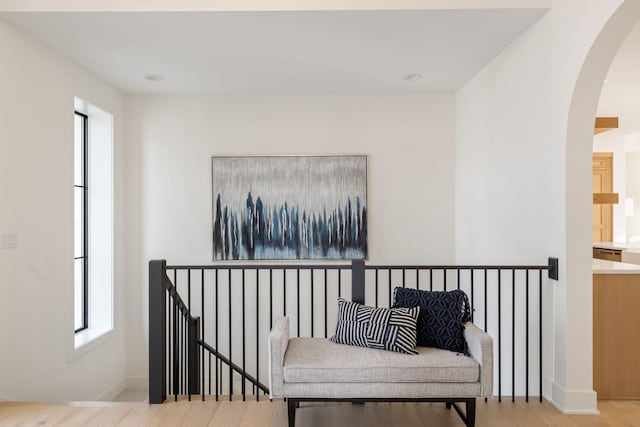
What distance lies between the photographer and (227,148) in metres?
5.04

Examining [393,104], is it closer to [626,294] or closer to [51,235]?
[626,294]

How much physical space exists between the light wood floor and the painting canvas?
6.98 feet

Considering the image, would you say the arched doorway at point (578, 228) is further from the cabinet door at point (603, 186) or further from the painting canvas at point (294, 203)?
the cabinet door at point (603, 186)

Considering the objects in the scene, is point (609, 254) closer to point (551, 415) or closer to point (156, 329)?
point (551, 415)

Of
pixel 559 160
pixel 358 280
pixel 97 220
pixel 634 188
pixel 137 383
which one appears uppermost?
pixel 634 188

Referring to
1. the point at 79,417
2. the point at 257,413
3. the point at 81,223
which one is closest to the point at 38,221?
the point at 81,223

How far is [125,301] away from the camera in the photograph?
501 cm

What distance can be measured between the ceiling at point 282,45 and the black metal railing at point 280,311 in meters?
1.59

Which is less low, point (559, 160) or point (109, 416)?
point (559, 160)

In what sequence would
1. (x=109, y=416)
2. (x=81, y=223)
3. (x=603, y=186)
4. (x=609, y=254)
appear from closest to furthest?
1. (x=109, y=416)
2. (x=81, y=223)
3. (x=609, y=254)
4. (x=603, y=186)

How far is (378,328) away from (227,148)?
115 inches

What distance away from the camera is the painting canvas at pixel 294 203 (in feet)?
16.4

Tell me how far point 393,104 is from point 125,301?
345cm

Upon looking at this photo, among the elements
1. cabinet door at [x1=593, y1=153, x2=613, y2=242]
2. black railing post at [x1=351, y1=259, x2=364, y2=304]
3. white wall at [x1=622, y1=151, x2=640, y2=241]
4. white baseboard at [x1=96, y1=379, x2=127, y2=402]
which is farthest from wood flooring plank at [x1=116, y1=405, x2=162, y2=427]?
white wall at [x1=622, y1=151, x2=640, y2=241]
